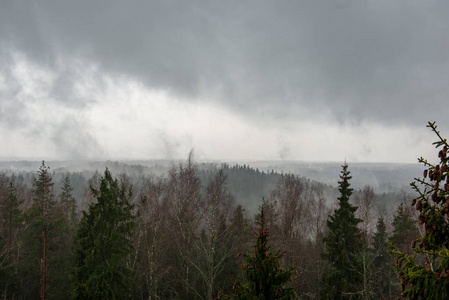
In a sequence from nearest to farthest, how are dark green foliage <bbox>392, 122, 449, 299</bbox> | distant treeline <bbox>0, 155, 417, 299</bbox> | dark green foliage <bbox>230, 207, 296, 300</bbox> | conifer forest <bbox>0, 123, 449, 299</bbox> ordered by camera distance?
dark green foliage <bbox>392, 122, 449, 299</bbox>
conifer forest <bbox>0, 123, 449, 299</bbox>
dark green foliage <bbox>230, 207, 296, 300</bbox>
distant treeline <bbox>0, 155, 417, 299</bbox>

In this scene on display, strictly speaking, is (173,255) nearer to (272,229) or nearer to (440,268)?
(272,229)

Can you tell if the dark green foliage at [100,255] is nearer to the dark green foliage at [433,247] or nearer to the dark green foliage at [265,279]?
the dark green foliage at [265,279]

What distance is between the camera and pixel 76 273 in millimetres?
13438

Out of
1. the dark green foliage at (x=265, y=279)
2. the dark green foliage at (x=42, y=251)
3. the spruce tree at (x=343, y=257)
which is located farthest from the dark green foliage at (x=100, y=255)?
the spruce tree at (x=343, y=257)

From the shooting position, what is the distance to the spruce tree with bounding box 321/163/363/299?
15.4 m

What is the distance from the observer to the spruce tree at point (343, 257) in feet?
50.5

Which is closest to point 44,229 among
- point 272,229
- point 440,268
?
point 272,229

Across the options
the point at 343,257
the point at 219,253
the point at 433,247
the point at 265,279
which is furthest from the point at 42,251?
the point at 433,247

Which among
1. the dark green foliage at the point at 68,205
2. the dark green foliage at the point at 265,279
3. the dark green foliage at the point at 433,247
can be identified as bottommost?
the dark green foliage at the point at 68,205

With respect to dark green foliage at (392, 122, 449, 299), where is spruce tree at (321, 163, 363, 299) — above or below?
below

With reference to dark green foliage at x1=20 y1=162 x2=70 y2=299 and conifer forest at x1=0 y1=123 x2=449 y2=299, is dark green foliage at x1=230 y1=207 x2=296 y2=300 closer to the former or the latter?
conifer forest at x1=0 y1=123 x2=449 y2=299

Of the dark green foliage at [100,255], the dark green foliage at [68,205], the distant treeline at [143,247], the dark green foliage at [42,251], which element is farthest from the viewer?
the dark green foliage at [68,205]

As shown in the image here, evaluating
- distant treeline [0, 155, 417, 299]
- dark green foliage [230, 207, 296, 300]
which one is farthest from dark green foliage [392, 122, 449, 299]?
distant treeline [0, 155, 417, 299]

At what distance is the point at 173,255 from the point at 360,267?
17230 millimetres
